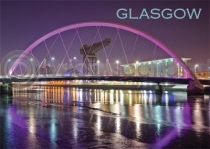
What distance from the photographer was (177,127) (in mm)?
21172

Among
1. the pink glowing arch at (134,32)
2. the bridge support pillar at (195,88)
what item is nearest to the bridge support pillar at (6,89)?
the pink glowing arch at (134,32)

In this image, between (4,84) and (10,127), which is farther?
(4,84)

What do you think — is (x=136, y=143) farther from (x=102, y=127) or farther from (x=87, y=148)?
(x=102, y=127)

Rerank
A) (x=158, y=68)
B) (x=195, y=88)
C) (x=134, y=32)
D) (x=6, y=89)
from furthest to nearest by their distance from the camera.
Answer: (x=158, y=68) < (x=6, y=89) < (x=134, y=32) < (x=195, y=88)

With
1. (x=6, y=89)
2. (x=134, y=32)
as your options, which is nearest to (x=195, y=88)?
(x=134, y=32)

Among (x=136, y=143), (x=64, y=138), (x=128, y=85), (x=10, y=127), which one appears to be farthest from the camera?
(x=128, y=85)

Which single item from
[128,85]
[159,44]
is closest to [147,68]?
[128,85]

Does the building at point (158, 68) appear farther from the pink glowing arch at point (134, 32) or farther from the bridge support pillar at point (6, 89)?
the bridge support pillar at point (6, 89)

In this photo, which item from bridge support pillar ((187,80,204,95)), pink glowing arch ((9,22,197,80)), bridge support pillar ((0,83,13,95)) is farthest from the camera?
bridge support pillar ((0,83,13,95))

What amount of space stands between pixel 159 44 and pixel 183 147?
177 feet

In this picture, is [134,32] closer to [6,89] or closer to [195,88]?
[195,88]

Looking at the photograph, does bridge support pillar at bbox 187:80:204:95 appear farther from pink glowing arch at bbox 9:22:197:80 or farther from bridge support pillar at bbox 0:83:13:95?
bridge support pillar at bbox 0:83:13:95

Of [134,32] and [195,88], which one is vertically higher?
[134,32]

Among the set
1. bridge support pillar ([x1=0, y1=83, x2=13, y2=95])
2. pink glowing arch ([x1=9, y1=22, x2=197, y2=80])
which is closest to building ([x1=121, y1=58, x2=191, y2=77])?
pink glowing arch ([x1=9, y1=22, x2=197, y2=80])
